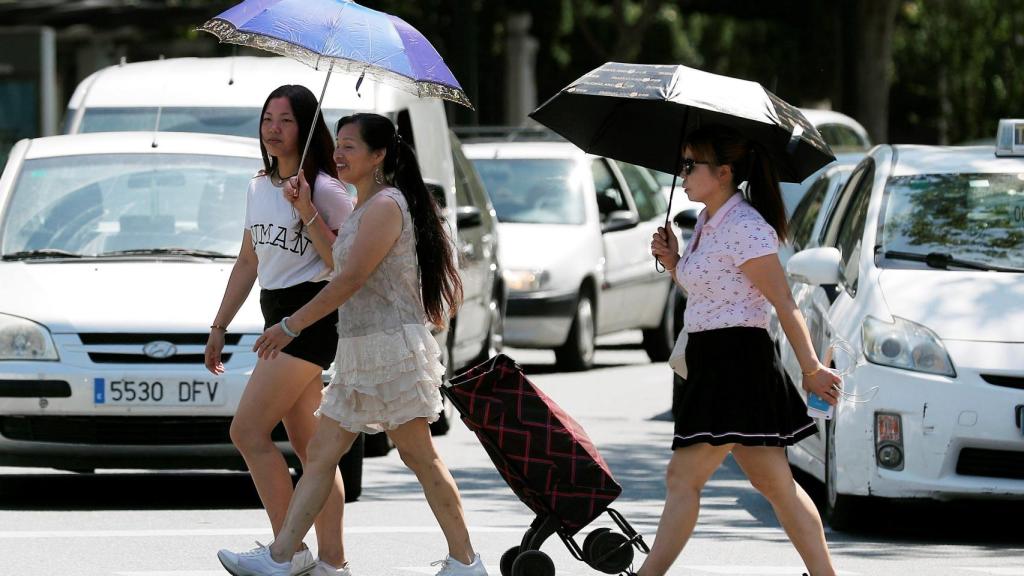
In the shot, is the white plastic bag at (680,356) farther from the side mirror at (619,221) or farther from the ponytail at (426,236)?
the side mirror at (619,221)

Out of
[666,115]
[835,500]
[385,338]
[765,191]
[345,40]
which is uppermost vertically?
[345,40]

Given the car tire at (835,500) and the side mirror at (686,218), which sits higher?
the side mirror at (686,218)

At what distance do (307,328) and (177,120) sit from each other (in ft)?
14.6

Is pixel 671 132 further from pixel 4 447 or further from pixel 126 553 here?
pixel 4 447

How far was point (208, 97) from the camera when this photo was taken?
36.6 feet

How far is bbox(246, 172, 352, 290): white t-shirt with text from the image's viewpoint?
22.7ft

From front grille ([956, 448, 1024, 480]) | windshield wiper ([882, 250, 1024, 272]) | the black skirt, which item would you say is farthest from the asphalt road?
the black skirt

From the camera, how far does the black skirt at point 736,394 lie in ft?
20.4

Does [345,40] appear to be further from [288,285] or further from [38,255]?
[38,255]

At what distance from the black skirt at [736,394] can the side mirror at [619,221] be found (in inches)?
388

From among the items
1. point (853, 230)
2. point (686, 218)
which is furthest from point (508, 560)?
point (686, 218)

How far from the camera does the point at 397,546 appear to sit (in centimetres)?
803

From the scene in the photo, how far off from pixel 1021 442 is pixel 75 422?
3.88 metres

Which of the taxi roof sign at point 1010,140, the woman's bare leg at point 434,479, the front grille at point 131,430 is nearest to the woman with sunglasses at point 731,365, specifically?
the woman's bare leg at point 434,479
